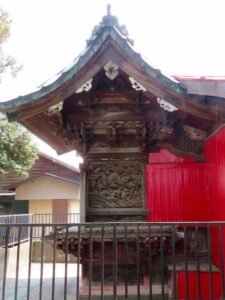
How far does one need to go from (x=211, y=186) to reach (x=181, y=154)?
32.6 inches

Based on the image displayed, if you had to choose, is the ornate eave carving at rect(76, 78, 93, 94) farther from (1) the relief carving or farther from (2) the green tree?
(2) the green tree

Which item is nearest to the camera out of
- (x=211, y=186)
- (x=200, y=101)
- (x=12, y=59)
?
(x=200, y=101)

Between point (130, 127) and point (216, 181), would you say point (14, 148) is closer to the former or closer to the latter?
point (130, 127)

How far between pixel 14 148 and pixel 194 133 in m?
6.93

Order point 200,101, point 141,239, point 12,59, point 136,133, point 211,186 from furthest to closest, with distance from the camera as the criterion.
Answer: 1. point 12,59
2. point 211,186
3. point 136,133
4. point 141,239
5. point 200,101

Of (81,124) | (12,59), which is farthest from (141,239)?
(12,59)

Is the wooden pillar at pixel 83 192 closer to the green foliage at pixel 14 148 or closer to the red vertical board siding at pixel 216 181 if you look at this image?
the red vertical board siding at pixel 216 181

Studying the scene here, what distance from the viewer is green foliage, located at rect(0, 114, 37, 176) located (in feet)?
33.7

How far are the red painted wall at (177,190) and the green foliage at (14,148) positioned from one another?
18.9 ft

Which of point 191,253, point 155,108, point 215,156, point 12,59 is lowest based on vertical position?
point 191,253

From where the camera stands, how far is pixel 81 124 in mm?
5266

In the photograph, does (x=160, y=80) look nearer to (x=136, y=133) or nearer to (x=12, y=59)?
(x=136, y=133)

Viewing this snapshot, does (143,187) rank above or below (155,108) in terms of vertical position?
below

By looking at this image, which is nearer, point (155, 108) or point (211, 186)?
point (155, 108)
